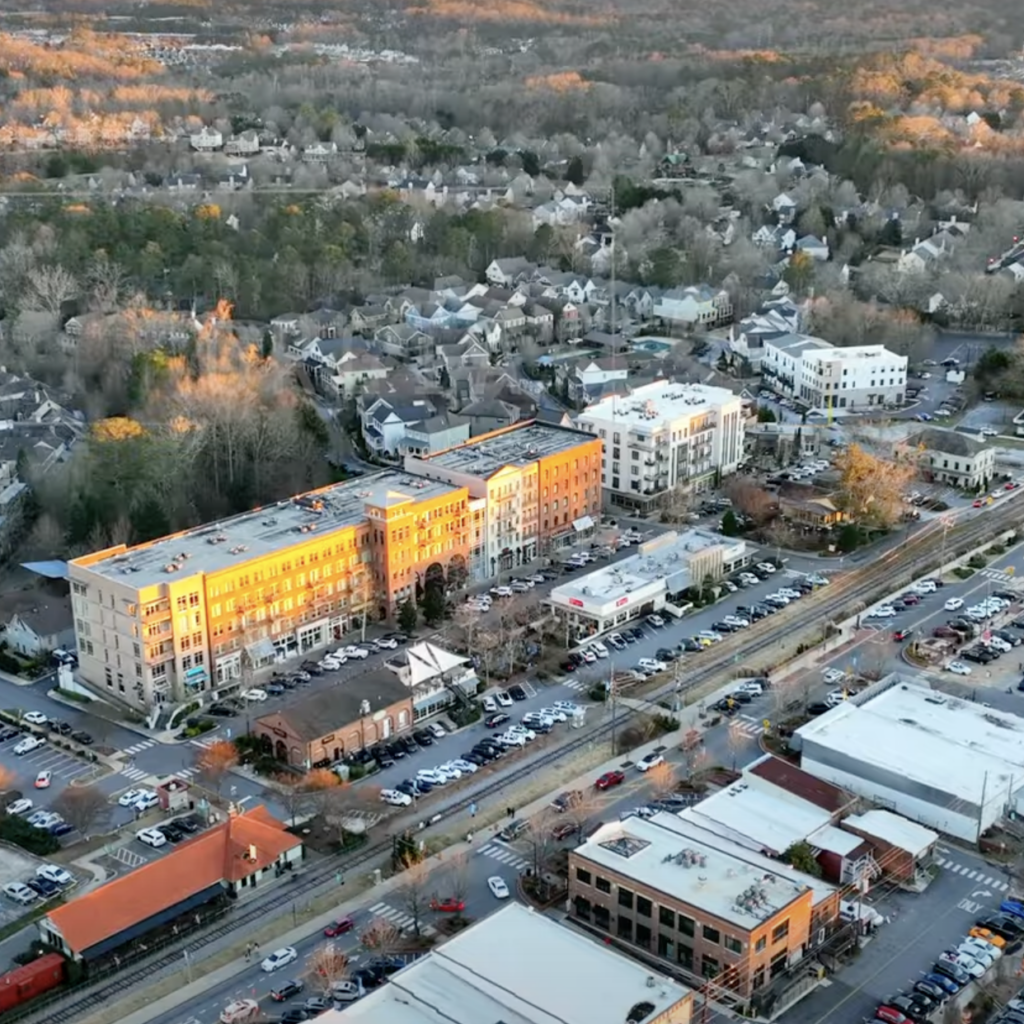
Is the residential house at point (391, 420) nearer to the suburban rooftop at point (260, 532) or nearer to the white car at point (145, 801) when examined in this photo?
the suburban rooftop at point (260, 532)

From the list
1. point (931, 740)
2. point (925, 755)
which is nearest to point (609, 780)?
point (925, 755)

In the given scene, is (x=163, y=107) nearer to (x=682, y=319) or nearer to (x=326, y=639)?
(x=682, y=319)

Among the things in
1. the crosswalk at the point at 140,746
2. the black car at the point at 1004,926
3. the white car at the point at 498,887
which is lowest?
the crosswalk at the point at 140,746

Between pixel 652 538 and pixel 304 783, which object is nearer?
pixel 304 783

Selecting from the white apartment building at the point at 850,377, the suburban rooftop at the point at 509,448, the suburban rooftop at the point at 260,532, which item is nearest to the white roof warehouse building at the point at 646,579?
the suburban rooftop at the point at 509,448

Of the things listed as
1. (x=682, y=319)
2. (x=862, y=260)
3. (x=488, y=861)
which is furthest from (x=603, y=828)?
(x=862, y=260)

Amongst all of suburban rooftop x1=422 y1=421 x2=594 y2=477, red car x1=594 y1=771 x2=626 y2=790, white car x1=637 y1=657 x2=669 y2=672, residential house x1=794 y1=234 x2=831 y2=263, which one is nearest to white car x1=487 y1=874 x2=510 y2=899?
red car x1=594 y1=771 x2=626 y2=790
